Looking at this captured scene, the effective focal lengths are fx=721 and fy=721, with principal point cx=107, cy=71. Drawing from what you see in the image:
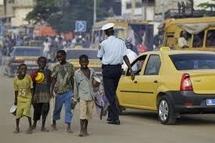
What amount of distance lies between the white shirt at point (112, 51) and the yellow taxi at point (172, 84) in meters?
0.86

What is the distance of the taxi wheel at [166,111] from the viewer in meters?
13.5

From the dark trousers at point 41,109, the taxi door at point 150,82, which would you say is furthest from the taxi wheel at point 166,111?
the dark trousers at point 41,109

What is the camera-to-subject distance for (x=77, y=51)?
986 inches

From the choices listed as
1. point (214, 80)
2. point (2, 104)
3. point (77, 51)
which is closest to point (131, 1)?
point (77, 51)

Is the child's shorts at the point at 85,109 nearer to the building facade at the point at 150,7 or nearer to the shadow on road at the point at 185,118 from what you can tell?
the shadow on road at the point at 185,118

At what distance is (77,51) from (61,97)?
12.3 metres

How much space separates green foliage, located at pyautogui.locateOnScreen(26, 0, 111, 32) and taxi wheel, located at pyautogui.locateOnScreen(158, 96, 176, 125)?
52.9m

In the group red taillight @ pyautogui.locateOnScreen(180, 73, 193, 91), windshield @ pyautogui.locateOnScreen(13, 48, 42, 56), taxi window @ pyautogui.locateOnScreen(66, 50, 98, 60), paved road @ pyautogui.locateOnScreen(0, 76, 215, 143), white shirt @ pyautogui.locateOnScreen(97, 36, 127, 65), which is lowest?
paved road @ pyautogui.locateOnScreen(0, 76, 215, 143)

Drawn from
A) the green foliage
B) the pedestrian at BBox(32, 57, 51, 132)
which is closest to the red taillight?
the pedestrian at BBox(32, 57, 51, 132)

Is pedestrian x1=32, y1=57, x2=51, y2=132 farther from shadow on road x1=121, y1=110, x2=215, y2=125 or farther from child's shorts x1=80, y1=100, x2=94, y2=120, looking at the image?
shadow on road x1=121, y1=110, x2=215, y2=125

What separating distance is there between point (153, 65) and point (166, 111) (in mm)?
1264

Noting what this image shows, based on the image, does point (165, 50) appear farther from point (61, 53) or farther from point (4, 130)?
point (4, 130)

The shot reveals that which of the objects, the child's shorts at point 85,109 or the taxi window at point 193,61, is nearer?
the child's shorts at point 85,109

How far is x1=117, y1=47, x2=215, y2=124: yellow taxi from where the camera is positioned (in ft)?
44.0
